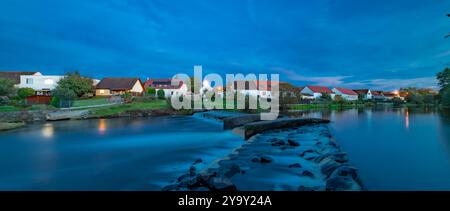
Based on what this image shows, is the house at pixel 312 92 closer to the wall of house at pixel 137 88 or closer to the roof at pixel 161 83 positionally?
the roof at pixel 161 83

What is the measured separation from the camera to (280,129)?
15.3m

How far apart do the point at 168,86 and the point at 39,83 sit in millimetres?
25435

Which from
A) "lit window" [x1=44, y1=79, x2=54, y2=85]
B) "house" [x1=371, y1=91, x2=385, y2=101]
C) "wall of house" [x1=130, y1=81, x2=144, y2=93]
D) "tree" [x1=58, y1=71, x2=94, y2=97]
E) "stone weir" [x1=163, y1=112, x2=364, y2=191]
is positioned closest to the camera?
"stone weir" [x1=163, y1=112, x2=364, y2=191]

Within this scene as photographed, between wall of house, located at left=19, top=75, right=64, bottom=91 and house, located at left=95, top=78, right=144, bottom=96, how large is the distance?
24.9 feet

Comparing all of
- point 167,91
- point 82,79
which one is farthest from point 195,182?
point 167,91

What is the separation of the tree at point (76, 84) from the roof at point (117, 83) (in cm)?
592

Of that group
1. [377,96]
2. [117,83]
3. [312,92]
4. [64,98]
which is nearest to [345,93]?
[377,96]

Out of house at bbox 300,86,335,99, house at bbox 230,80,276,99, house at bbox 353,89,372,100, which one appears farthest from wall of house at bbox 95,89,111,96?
house at bbox 353,89,372,100

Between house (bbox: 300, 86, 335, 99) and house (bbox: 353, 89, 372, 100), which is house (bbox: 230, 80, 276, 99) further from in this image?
house (bbox: 353, 89, 372, 100)

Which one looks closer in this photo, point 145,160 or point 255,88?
point 145,160

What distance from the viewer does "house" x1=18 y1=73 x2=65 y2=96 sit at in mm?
46875

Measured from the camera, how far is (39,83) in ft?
155

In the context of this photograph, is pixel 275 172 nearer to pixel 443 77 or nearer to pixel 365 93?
pixel 443 77
